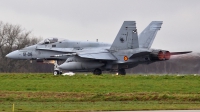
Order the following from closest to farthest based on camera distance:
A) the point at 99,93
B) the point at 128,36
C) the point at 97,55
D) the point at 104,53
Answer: the point at 99,93 → the point at 128,36 → the point at 97,55 → the point at 104,53

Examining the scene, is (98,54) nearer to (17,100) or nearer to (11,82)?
(11,82)

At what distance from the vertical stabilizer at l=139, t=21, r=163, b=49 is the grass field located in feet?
39.1

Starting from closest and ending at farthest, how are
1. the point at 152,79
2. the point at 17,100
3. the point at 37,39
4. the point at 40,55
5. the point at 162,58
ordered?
the point at 17,100, the point at 152,79, the point at 162,58, the point at 40,55, the point at 37,39

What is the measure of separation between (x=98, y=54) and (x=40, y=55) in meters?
5.66

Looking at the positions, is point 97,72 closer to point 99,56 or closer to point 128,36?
point 99,56

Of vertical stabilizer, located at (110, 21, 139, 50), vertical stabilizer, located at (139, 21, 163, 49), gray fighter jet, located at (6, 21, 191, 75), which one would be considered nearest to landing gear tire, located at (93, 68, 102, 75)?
gray fighter jet, located at (6, 21, 191, 75)

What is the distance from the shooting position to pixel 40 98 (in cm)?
3030

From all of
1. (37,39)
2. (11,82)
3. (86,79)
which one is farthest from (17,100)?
(37,39)

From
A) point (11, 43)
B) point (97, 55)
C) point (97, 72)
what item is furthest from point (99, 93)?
point (11, 43)

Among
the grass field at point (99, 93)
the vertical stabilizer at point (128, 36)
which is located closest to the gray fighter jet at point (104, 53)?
the vertical stabilizer at point (128, 36)

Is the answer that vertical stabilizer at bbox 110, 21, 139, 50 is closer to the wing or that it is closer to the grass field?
the wing

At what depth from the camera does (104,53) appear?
5259 centimetres

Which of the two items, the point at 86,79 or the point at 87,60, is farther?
the point at 87,60

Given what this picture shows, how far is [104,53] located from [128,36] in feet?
9.19
